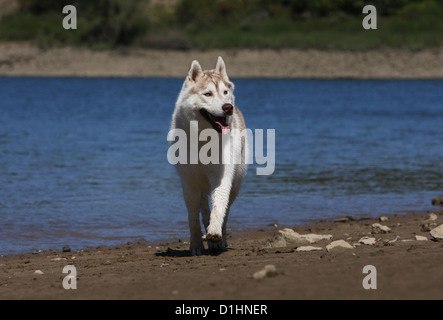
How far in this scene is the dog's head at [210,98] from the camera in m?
7.48

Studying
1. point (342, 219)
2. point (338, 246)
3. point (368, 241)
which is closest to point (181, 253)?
point (338, 246)

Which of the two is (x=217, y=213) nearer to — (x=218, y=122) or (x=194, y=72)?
(x=218, y=122)

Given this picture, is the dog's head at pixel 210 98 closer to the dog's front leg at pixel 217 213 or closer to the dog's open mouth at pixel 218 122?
→ the dog's open mouth at pixel 218 122

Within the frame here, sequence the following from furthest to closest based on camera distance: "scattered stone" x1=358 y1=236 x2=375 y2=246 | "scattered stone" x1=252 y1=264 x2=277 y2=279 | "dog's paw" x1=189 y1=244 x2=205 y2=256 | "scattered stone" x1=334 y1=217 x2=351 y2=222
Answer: "scattered stone" x1=334 y1=217 x2=351 y2=222 → "dog's paw" x1=189 y1=244 x2=205 y2=256 → "scattered stone" x1=358 y1=236 x2=375 y2=246 → "scattered stone" x1=252 y1=264 x2=277 y2=279

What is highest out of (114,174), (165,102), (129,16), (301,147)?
(129,16)

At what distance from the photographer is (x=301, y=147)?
19.6 meters

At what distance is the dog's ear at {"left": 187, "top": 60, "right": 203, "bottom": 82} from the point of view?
7.74 metres

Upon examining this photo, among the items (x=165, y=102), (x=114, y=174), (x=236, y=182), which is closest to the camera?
(x=236, y=182)

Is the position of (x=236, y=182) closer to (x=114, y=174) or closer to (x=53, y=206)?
(x=53, y=206)

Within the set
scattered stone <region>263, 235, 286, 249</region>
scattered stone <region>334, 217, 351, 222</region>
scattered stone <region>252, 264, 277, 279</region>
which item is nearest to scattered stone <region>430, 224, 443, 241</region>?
scattered stone <region>263, 235, 286, 249</region>

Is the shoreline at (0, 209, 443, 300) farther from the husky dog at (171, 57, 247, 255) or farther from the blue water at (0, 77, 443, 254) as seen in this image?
the blue water at (0, 77, 443, 254)

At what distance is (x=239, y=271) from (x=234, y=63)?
4607 cm
